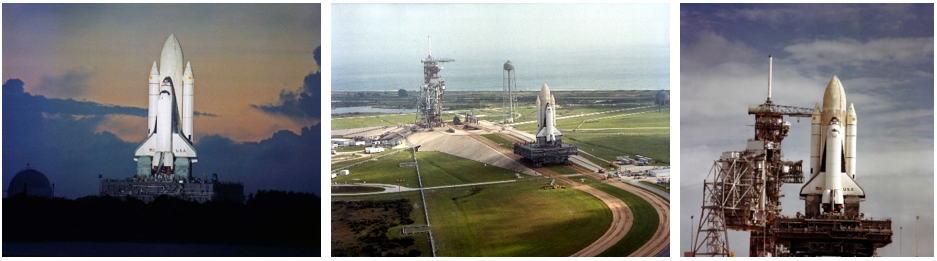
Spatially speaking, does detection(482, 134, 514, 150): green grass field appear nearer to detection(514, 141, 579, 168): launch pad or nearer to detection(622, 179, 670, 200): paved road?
detection(514, 141, 579, 168): launch pad

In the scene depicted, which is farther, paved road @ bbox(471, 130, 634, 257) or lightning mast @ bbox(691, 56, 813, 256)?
paved road @ bbox(471, 130, 634, 257)

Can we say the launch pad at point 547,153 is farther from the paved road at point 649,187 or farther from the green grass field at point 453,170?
the paved road at point 649,187

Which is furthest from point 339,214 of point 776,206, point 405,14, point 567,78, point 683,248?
point 776,206

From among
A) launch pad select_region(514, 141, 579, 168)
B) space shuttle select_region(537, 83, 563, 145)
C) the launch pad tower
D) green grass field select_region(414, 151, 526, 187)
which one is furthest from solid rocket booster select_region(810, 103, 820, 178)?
the launch pad tower

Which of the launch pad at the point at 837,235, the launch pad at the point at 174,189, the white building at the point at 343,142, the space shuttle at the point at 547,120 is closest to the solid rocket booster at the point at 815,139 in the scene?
the launch pad at the point at 837,235

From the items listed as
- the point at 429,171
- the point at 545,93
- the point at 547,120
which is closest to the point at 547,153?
the point at 547,120

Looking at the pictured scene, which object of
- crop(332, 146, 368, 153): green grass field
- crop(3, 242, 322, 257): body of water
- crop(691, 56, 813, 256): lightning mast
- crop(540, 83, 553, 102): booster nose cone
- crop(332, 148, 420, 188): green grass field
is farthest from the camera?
crop(540, 83, 553, 102): booster nose cone

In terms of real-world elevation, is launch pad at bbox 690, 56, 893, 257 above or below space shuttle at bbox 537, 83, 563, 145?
below
